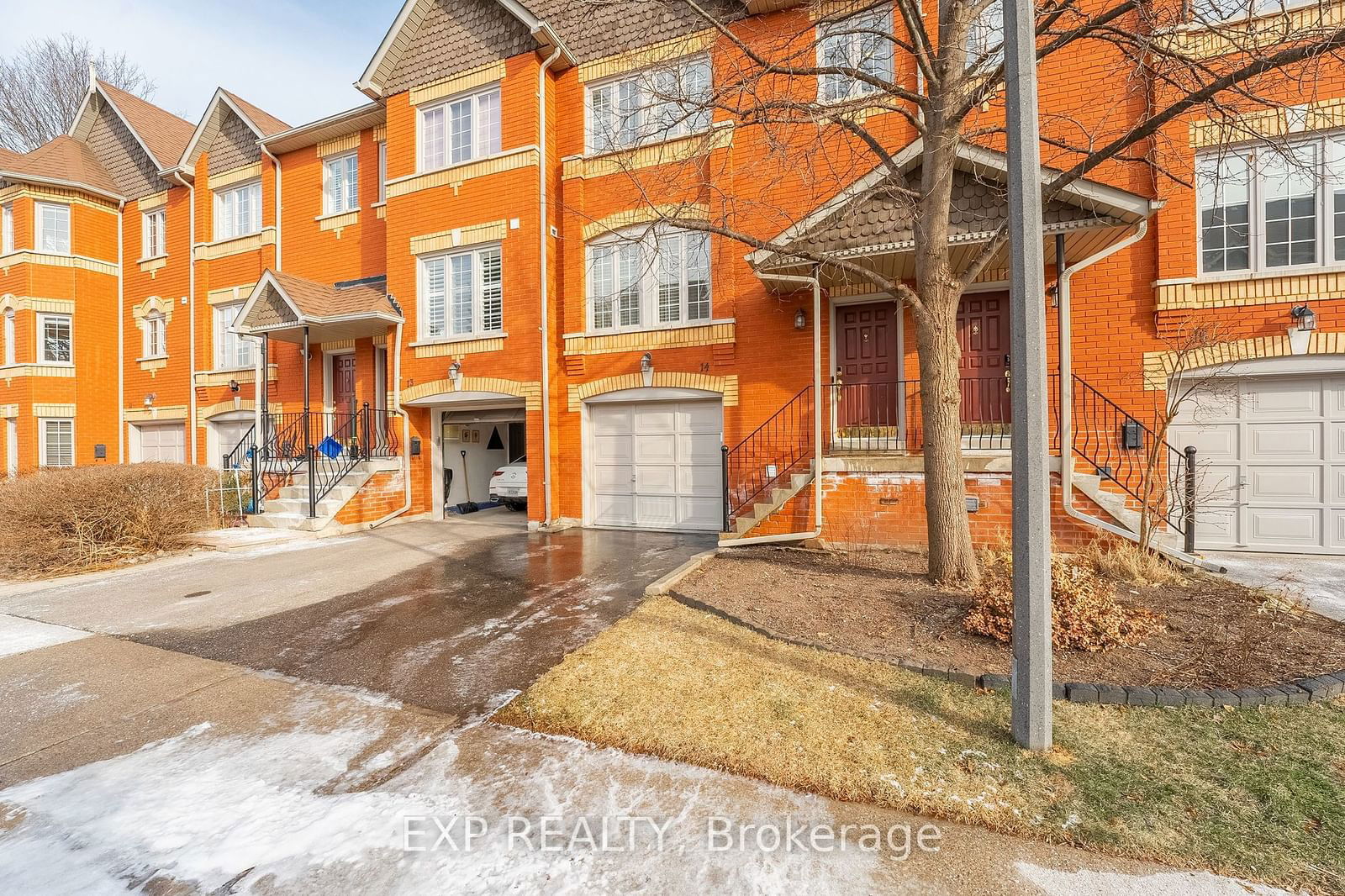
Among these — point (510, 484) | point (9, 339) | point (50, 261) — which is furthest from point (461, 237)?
point (9, 339)

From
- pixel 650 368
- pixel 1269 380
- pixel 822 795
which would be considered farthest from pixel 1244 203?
pixel 822 795

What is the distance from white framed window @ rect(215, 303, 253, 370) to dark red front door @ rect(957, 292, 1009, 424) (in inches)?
646

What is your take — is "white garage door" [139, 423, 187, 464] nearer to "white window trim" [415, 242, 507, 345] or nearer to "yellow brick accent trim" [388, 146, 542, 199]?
"white window trim" [415, 242, 507, 345]

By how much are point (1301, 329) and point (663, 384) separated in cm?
883

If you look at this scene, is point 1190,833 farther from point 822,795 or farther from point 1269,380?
point 1269,380

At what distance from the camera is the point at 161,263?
16234 mm

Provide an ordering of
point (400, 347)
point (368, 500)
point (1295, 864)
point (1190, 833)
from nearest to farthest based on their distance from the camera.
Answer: point (1295, 864) → point (1190, 833) → point (368, 500) → point (400, 347)

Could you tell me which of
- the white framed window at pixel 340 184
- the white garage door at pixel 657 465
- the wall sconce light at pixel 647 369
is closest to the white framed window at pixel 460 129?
the white framed window at pixel 340 184

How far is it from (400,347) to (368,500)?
3.30 metres

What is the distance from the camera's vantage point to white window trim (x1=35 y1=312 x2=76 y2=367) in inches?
634

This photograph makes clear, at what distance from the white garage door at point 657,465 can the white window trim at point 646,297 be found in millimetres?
1431

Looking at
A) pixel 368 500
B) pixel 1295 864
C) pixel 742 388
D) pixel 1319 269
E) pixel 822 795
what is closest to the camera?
pixel 1295 864

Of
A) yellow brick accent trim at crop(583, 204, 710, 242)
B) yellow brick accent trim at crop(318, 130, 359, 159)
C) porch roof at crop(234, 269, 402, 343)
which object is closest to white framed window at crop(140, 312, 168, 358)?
porch roof at crop(234, 269, 402, 343)

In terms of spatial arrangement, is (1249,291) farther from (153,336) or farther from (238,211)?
(153,336)
